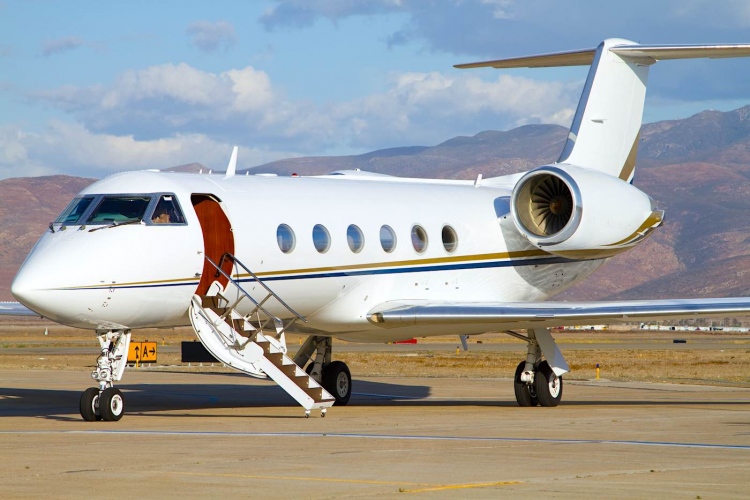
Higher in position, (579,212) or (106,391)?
(579,212)

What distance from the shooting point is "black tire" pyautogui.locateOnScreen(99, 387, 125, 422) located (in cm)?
1769

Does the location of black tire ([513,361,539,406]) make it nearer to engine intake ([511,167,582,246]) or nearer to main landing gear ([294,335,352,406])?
engine intake ([511,167,582,246])

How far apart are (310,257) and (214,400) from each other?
20.8 feet

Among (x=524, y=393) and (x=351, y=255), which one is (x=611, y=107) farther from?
(x=351, y=255)

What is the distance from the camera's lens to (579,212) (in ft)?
73.6

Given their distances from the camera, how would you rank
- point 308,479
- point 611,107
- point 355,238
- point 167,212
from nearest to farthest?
point 308,479, point 167,212, point 355,238, point 611,107

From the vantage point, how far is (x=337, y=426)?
681 inches

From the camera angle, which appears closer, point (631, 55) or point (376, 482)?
point (376, 482)

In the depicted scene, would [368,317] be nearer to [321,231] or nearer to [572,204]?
[321,231]

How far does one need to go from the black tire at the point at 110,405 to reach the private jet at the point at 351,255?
2 cm

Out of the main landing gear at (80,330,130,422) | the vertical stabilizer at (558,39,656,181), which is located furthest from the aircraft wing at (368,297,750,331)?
the main landing gear at (80,330,130,422)

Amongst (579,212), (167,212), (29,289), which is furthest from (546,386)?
(29,289)

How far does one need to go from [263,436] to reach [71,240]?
4.42 metres

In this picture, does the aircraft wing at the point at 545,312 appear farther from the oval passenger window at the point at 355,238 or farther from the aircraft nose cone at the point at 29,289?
the aircraft nose cone at the point at 29,289
